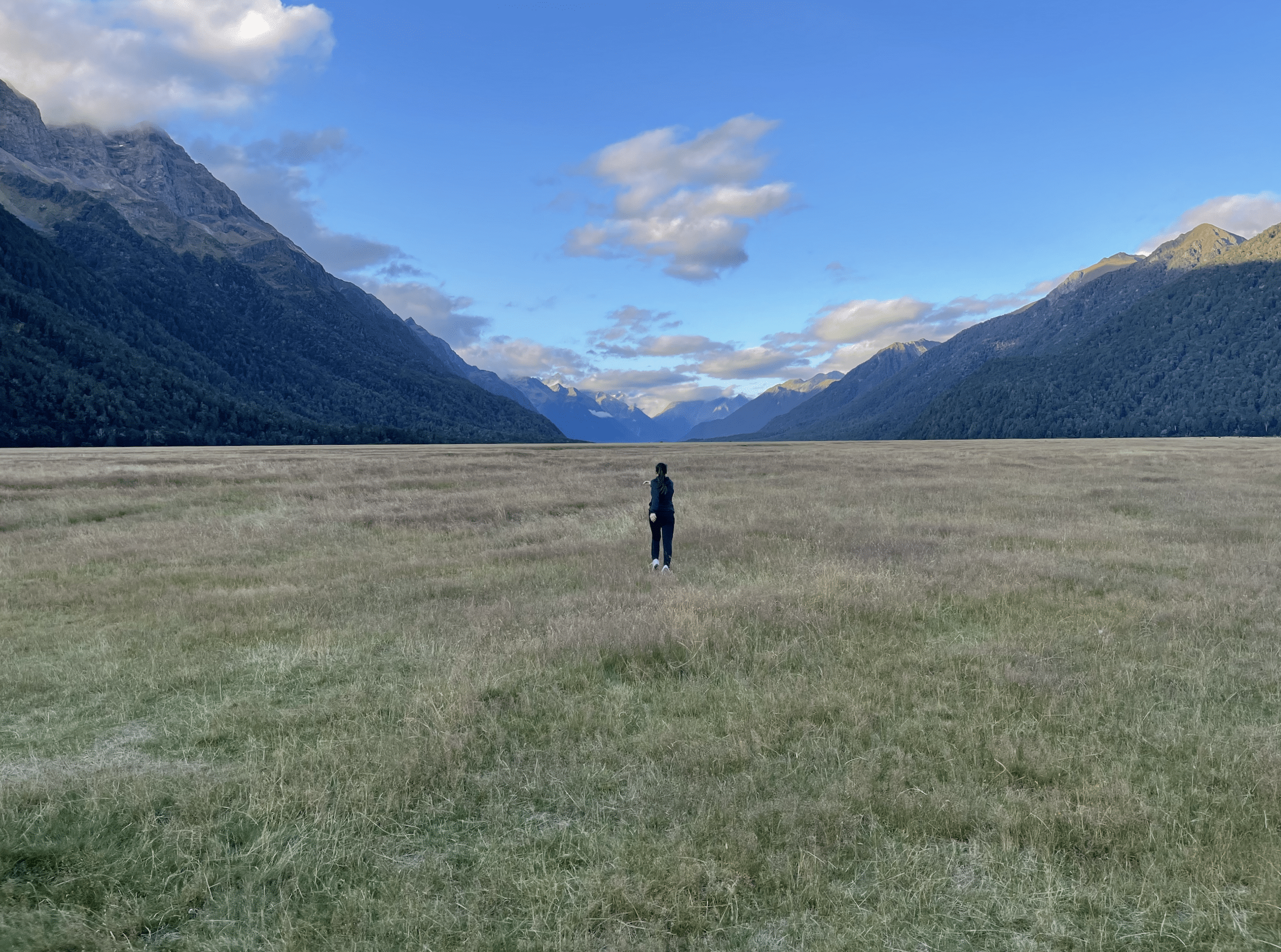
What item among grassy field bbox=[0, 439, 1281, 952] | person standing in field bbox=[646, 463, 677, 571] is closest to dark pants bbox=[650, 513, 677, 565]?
person standing in field bbox=[646, 463, 677, 571]

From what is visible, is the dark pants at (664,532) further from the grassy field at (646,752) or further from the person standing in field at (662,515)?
the grassy field at (646,752)

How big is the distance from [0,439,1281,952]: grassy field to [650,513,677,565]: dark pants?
63 centimetres

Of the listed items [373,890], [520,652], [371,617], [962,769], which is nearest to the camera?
[373,890]

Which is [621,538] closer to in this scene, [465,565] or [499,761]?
[465,565]

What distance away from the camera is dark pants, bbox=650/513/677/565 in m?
14.8

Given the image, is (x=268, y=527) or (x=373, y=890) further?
(x=268, y=527)

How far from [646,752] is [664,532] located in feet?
29.6

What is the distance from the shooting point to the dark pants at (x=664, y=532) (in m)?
14.8

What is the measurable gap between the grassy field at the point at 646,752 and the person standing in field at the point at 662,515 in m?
0.65

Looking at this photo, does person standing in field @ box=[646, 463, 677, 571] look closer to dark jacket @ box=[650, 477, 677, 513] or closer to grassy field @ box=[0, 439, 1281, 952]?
dark jacket @ box=[650, 477, 677, 513]

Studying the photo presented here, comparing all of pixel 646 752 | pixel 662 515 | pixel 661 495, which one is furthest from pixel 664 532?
pixel 646 752

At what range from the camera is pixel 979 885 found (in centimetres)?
441

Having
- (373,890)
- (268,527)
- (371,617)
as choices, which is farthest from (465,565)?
(373,890)

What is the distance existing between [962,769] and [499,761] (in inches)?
174
